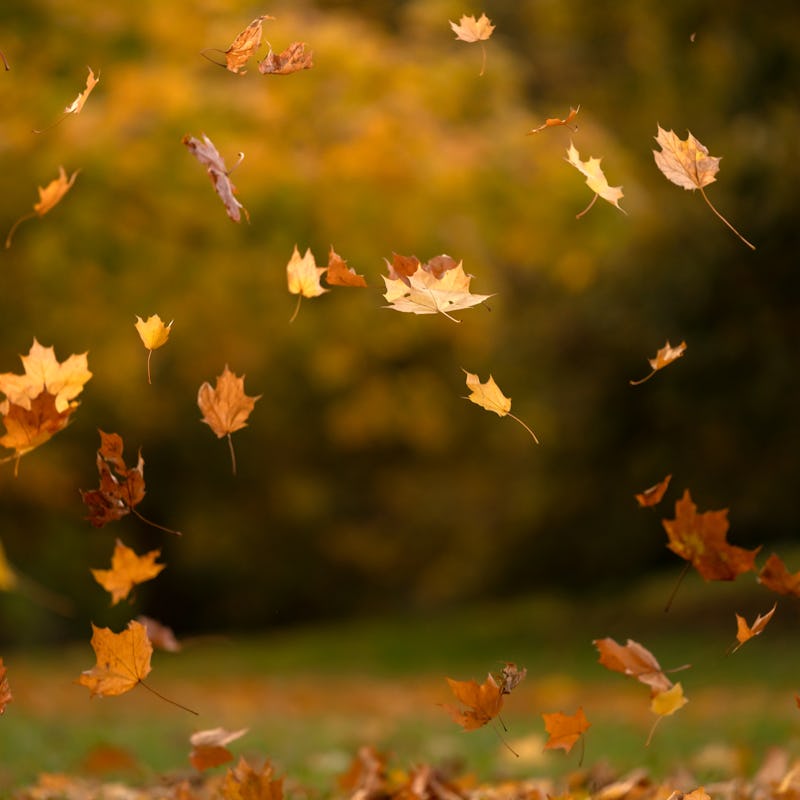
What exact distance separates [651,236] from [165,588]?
10.3 m

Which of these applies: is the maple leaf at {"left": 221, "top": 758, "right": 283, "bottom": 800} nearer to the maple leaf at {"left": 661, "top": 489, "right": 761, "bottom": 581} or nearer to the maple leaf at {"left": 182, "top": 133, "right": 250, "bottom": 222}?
the maple leaf at {"left": 661, "top": 489, "right": 761, "bottom": 581}

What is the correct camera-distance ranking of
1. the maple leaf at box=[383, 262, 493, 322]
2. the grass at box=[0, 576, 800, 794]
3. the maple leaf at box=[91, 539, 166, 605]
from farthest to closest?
1. the grass at box=[0, 576, 800, 794]
2. the maple leaf at box=[91, 539, 166, 605]
3. the maple leaf at box=[383, 262, 493, 322]

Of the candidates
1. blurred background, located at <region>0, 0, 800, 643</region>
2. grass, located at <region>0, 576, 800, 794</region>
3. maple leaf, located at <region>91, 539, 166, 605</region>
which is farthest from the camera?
blurred background, located at <region>0, 0, 800, 643</region>

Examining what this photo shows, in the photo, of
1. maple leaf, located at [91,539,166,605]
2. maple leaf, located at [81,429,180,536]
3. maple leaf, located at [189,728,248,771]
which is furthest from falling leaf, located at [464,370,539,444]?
maple leaf, located at [189,728,248,771]

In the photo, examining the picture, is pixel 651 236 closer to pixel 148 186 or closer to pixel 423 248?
pixel 423 248

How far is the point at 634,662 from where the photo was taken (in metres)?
2.02

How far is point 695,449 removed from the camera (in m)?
11.5

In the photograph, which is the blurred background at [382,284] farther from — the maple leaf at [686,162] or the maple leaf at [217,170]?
the maple leaf at [686,162]

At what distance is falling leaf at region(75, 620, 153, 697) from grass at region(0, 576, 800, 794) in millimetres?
101

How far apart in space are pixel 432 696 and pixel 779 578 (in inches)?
294

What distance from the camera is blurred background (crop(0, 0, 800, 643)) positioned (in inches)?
334

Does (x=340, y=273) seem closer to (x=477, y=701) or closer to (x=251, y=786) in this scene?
(x=477, y=701)

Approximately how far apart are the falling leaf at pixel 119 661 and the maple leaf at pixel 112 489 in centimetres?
17

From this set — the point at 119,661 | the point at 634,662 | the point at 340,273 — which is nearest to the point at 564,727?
the point at 634,662
